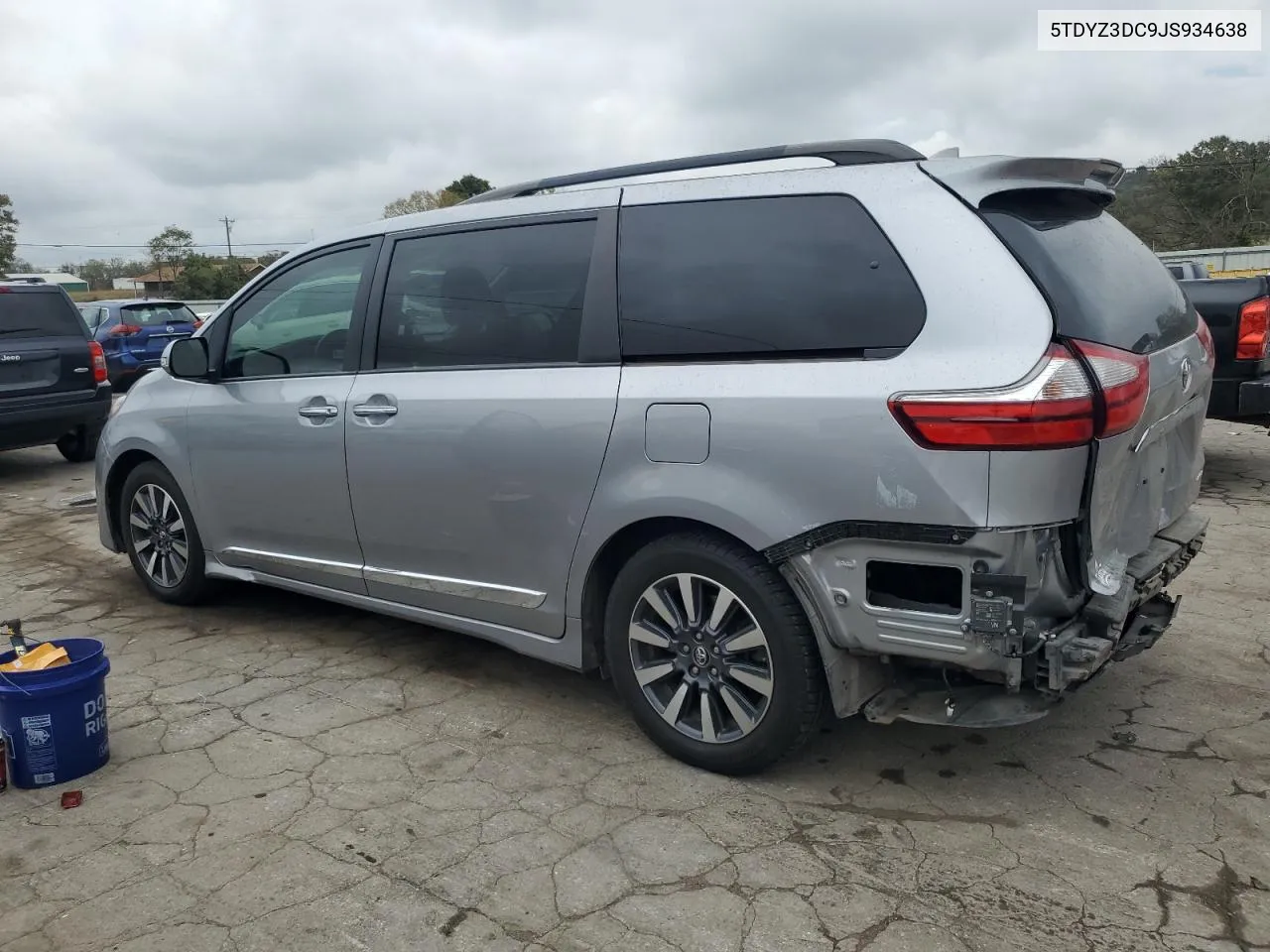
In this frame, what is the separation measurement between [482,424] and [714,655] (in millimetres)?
1152

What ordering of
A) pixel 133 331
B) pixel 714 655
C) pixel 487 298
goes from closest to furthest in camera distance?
pixel 714 655 → pixel 487 298 → pixel 133 331

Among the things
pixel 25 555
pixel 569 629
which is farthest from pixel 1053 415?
pixel 25 555

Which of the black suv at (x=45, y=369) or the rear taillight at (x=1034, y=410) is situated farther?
the black suv at (x=45, y=369)

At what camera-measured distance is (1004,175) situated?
2.94 meters

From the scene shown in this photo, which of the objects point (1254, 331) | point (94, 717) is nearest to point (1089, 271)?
point (94, 717)

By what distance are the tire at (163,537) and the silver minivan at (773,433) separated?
40.3 inches

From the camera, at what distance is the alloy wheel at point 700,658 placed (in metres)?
3.07

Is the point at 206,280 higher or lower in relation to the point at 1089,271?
higher

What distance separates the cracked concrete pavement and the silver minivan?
0.33m

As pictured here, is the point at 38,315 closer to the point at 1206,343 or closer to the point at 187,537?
the point at 187,537

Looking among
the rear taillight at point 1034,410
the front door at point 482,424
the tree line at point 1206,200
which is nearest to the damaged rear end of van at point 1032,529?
the rear taillight at point 1034,410

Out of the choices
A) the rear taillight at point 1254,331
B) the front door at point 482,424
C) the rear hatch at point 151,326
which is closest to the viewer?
the front door at point 482,424

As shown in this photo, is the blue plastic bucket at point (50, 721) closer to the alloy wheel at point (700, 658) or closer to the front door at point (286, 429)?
the front door at point (286, 429)

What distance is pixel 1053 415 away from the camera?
8.38 feet
